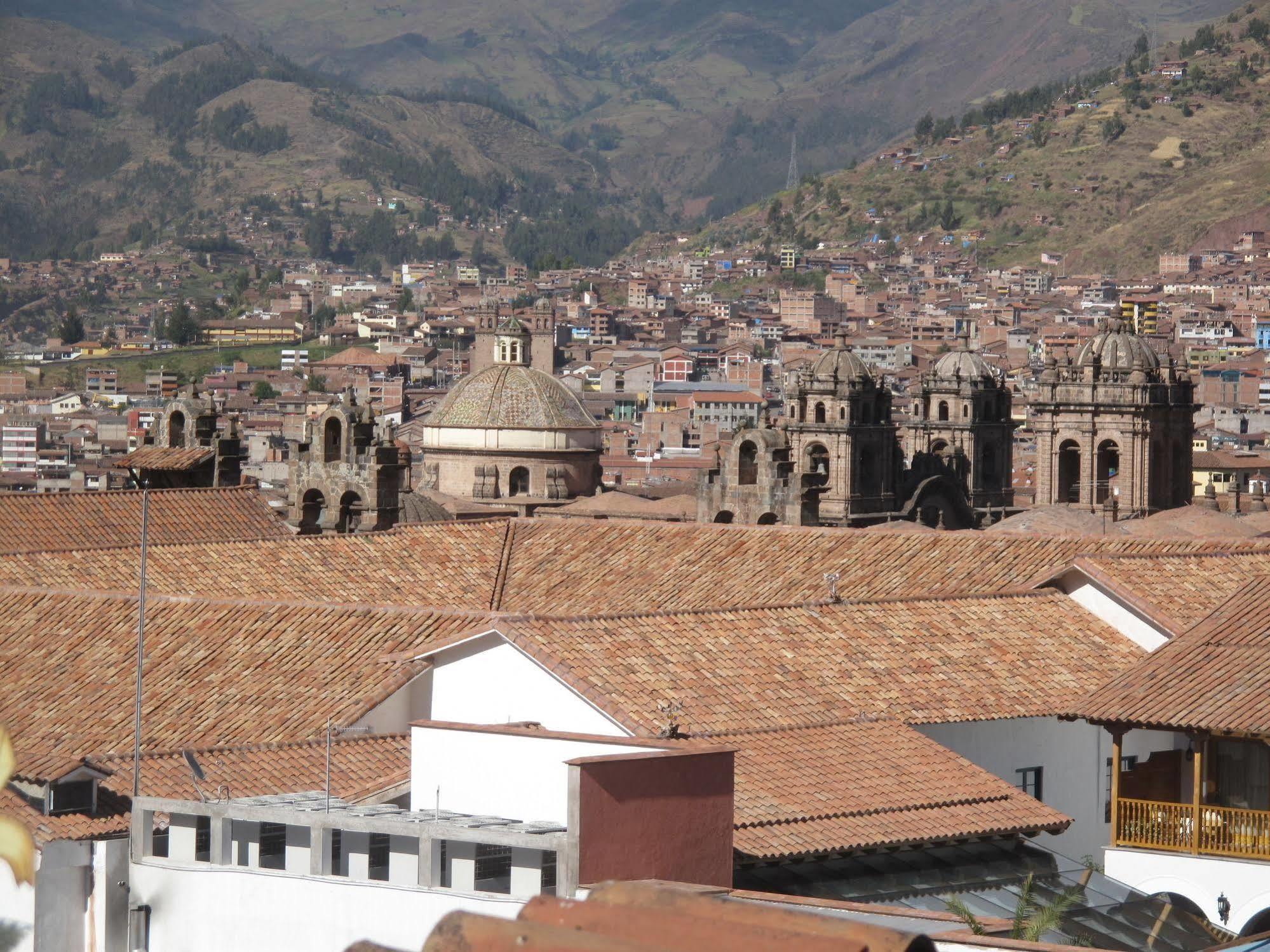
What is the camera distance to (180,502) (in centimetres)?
3356

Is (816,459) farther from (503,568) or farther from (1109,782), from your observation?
(1109,782)

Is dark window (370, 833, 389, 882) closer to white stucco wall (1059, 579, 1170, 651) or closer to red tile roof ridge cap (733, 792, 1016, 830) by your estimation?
red tile roof ridge cap (733, 792, 1016, 830)

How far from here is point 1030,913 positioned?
14.9 metres

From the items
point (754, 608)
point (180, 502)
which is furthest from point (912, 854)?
point (180, 502)

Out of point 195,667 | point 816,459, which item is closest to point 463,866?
point 195,667

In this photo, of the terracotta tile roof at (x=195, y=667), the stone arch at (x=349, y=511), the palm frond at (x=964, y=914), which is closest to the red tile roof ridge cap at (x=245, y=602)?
the terracotta tile roof at (x=195, y=667)

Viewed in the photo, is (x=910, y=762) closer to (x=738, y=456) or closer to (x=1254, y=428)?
(x=738, y=456)

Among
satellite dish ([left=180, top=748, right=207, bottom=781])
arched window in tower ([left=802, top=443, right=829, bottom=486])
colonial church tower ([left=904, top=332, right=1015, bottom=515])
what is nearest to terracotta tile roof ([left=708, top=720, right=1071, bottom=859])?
satellite dish ([left=180, top=748, right=207, bottom=781])

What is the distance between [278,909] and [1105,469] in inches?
2041

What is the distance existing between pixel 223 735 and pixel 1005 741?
5974 millimetres

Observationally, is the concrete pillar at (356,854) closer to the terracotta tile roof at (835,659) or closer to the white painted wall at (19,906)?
the white painted wall at (19,906)

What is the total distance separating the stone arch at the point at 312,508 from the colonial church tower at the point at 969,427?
31567 mm

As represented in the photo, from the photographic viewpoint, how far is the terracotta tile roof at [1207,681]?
17.8 metres

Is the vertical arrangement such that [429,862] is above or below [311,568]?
below
